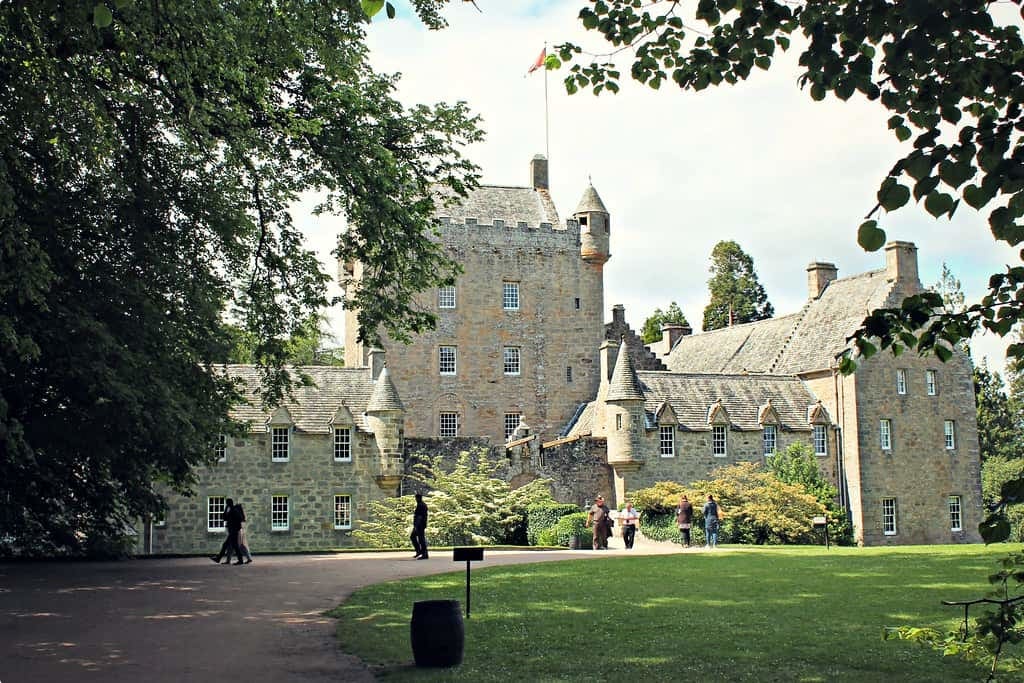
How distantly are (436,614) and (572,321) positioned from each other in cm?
3813

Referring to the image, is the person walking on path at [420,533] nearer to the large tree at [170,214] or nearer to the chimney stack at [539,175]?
the large tree at [170,214]

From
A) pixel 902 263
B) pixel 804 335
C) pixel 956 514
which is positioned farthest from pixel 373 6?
pixel 956 514

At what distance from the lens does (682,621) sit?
1475 cm

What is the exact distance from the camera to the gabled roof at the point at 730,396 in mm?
44156

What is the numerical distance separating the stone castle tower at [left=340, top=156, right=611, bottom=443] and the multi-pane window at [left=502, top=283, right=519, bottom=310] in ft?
0.15

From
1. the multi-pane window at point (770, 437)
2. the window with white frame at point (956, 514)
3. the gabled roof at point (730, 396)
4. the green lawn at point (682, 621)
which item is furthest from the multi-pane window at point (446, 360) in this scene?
the green lawn at point (682, 621)

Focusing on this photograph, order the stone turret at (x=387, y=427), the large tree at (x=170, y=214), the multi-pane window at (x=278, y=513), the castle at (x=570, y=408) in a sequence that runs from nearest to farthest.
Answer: the large tree at (x=170, y=214) < the multi-pane window at (x=278, y=513) < the castle at (x=570, y=408) < the stone turret at (x=387, y=427)

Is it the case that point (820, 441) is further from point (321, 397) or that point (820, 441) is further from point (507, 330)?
point (321, 397)

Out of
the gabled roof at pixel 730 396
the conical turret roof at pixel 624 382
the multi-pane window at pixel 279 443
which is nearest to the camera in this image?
the multi-pane window at pixel 279 443

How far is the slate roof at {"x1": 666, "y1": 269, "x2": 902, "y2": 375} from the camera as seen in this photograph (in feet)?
157

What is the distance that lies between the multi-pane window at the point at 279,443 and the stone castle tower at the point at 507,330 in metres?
7.93

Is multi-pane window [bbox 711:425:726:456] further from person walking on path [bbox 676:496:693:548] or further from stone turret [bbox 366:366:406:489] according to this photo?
stone turret [bbox 366:366:406:489]

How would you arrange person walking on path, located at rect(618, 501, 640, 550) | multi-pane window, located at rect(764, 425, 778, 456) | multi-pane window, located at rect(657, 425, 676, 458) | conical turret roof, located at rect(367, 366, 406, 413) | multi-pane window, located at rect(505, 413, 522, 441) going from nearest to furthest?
person walking on path, located at rect(618, 501, 640, 550) < conical turret roof, located at rect(367, 366, 406, 413) < multi-pane window, located at rect(657, 425, 676, 458) < multi-pane window, located at rect(764, 425, 778, 456) < multi-pane window, located at rect(505, 413, 522, 441)

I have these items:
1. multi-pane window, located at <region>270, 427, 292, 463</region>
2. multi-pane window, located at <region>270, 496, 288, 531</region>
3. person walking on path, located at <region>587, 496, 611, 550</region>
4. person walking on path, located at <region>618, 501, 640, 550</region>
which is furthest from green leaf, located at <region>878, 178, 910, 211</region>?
multi-pane window, located at <region>270, 496, 288, 531</region>
